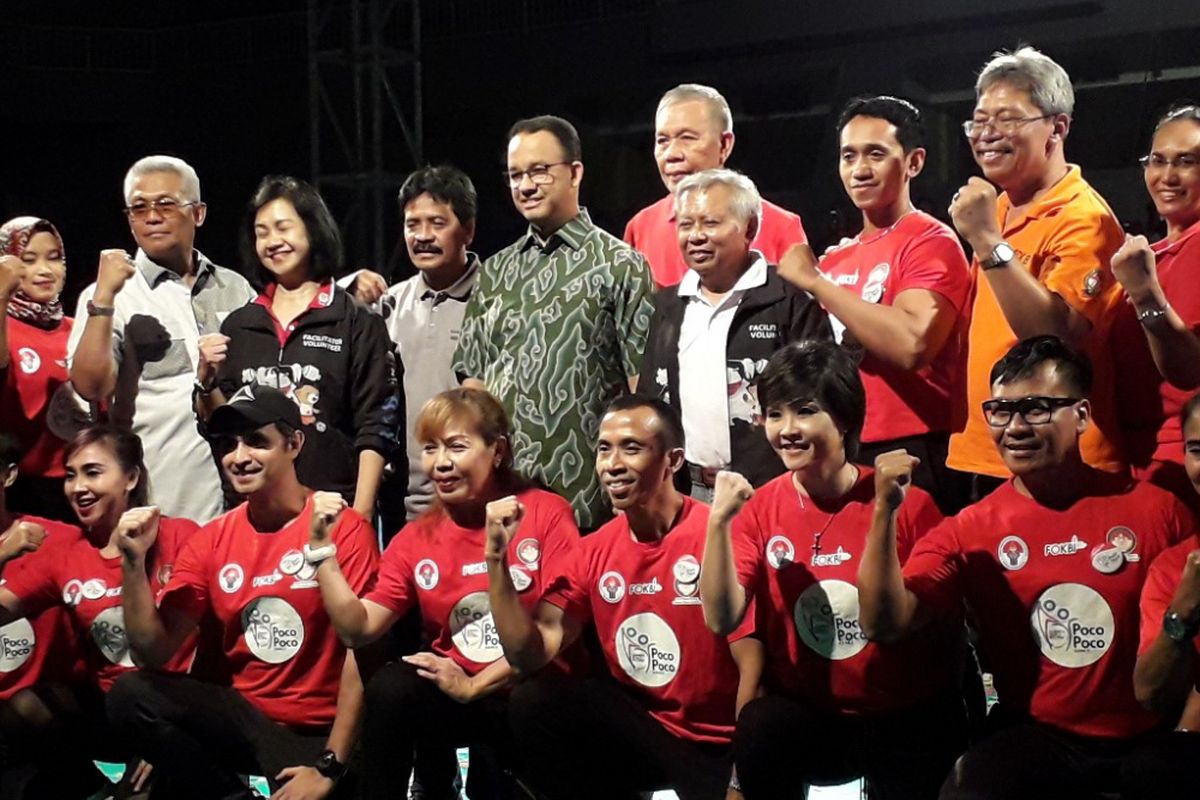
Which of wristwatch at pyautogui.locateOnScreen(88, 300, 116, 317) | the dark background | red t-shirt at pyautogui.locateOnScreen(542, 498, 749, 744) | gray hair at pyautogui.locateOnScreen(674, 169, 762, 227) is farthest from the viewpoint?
the dark background

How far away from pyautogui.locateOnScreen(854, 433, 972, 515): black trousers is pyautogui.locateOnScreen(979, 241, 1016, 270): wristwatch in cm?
47

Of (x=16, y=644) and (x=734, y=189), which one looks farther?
(x=16, y=644)

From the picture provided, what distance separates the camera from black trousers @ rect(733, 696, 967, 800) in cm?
312

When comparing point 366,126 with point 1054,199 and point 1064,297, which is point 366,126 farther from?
point 1064,297

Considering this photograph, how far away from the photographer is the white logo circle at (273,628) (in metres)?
3.61

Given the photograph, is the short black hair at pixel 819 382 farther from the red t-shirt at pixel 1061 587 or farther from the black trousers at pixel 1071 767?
the black trousers at pixel 1071 767

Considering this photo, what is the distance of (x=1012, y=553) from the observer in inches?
121

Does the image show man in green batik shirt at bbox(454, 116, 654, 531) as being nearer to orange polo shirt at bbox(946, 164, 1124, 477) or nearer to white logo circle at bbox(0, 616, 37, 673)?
orange polo shirt at bbox(946, 164, 1124, 477)

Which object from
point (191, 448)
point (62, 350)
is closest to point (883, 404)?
point (191, 448)

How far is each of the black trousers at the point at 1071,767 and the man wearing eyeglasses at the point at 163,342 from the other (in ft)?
7.16

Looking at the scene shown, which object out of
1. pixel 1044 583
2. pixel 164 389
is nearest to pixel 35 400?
pixel 164 389

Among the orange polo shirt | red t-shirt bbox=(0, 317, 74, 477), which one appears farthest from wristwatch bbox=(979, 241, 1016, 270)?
red t-shirt bbox=(0, 317, 74, 477)

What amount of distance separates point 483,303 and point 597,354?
0.37 meters

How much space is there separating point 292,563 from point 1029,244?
185cm
